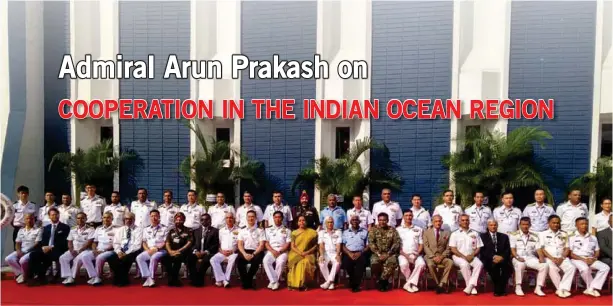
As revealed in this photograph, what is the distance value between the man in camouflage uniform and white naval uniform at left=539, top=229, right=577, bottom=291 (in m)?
2.04

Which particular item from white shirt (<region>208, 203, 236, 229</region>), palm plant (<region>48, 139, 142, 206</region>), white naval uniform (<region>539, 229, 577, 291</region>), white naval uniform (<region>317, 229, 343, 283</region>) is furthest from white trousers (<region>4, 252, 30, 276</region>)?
white naval uniform (<region>539, 229, 577, 291</region>)

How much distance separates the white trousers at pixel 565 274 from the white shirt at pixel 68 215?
7.22 m

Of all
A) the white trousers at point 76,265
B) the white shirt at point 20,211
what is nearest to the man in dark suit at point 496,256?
the white trousers at point 76,265

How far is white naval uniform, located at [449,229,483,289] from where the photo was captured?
630 cm

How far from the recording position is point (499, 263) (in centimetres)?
630

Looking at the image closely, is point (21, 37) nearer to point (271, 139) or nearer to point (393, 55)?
point (271, 139)

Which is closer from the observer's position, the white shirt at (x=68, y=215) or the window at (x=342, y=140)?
the white shirt at (x=68, y=215)

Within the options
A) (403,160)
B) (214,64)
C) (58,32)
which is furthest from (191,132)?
(403,160)

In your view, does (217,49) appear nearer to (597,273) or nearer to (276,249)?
(276,249)

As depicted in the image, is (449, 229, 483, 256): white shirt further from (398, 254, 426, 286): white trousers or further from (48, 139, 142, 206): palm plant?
(48, 139, 142, 206): palm plant

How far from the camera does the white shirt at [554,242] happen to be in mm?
6383

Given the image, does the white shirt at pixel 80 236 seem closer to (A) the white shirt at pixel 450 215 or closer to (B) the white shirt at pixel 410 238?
(B) the white shirt at pixel 410 238

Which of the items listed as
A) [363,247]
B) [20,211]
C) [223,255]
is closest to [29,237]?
[20,211]

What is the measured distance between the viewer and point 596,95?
817cm
